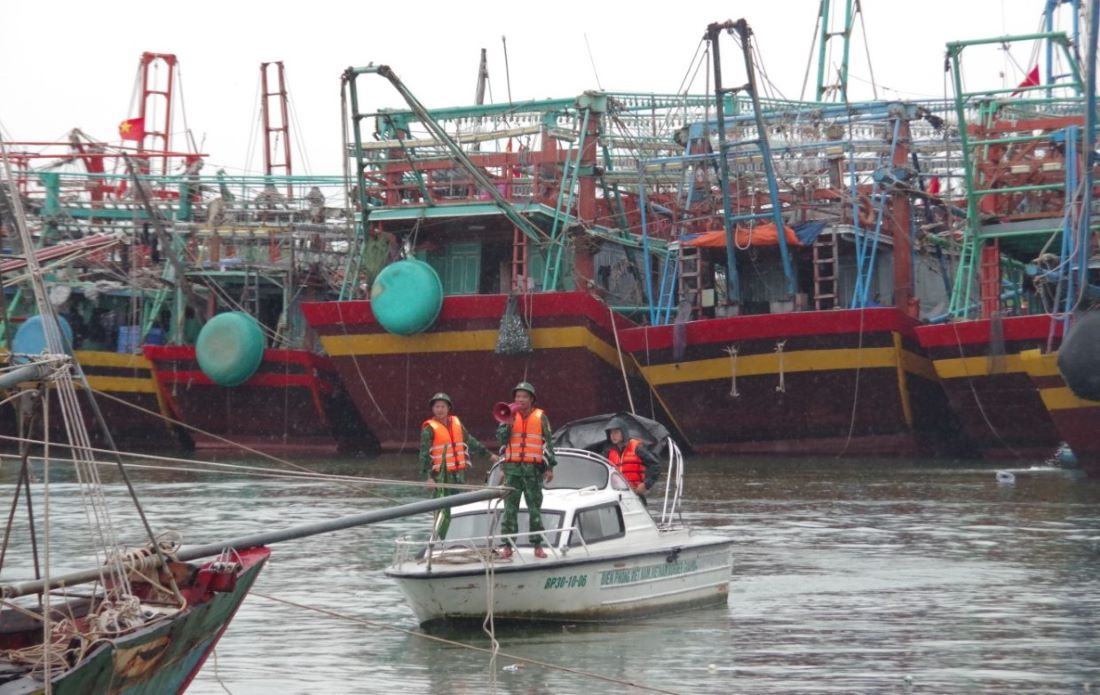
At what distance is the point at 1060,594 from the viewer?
17.5 meters

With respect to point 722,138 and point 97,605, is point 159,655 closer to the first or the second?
point 97,605

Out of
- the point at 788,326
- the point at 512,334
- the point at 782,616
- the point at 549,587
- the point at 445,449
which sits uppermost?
the point at 788,326

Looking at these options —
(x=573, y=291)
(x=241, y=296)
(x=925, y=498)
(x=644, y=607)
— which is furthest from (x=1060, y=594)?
(x=241, y=296)

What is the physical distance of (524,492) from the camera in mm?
15078

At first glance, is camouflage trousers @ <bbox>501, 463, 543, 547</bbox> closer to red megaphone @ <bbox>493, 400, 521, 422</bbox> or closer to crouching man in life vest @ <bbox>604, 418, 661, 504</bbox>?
red megaphone @ <bbox>493, 400, 521, 422</bbox>

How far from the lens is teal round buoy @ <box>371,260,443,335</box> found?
37.8 m

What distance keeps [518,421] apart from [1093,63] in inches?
718

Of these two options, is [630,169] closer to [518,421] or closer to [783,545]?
[783,545]

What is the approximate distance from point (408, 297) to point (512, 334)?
2488mm

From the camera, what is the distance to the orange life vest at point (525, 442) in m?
15.0

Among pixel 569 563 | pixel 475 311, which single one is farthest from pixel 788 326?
pixel 569 563

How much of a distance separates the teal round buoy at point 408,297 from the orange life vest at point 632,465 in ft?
66.4

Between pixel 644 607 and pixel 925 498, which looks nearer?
pixel 644 607

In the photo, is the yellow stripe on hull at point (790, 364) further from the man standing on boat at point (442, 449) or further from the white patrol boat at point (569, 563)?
the man standing on boat at point (442, 449)
